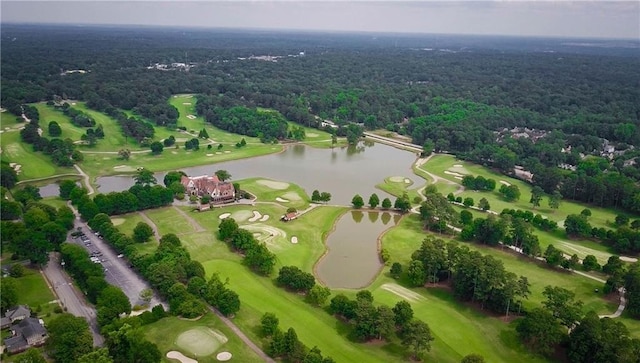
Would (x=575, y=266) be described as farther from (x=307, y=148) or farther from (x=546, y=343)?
(x=307, y=148)

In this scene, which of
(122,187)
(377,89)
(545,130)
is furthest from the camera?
(377,89)

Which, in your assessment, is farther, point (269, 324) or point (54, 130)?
point (54, 130)

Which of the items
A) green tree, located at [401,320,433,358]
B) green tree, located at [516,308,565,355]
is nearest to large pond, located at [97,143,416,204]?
green tree, located at [401,320,433,358]

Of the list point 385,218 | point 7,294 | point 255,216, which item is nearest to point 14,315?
point 7,294

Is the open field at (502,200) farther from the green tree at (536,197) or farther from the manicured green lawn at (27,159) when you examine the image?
the manicured green lawn at (27,159)

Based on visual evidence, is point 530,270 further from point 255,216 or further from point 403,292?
point 255,216

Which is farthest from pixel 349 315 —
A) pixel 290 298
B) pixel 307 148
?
pixel 307 148
